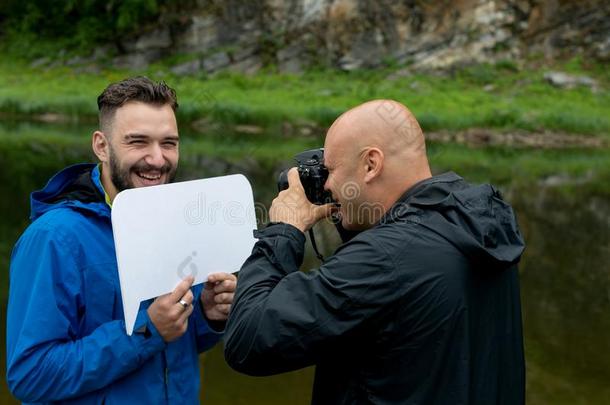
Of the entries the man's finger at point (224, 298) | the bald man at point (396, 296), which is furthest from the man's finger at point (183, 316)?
the bald man at point (396, 296)

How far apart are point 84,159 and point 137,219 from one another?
12203 millimetres

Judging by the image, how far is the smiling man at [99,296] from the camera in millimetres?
2146

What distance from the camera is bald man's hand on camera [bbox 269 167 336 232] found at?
2217 mm

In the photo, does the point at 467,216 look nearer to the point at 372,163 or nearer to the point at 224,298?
the point at 372,163

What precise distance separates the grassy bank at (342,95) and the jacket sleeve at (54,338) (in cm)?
1795

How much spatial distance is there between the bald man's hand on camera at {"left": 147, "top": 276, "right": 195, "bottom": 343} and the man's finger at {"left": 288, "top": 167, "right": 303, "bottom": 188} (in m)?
0.44

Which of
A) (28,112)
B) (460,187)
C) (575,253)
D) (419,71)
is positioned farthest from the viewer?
(419,71)

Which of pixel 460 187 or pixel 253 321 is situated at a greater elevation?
pixel 460 187

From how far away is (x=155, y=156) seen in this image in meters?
2.48

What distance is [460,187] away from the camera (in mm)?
2006

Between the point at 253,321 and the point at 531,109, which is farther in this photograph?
the point at 531,109

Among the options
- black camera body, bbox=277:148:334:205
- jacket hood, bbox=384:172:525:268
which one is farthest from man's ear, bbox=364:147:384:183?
black camera body, bbox=277:148:334:205

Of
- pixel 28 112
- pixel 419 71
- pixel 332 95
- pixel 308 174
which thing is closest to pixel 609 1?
pixel 419 71

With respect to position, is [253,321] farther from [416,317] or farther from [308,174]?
[308,174]
